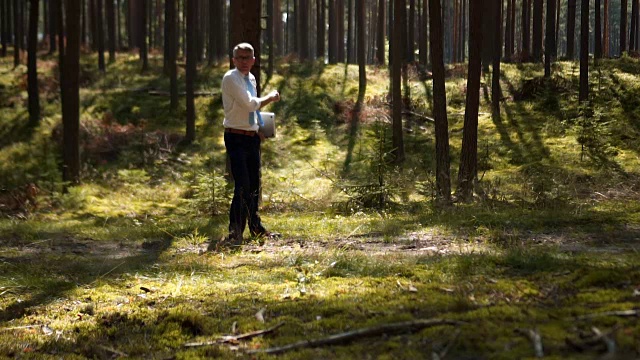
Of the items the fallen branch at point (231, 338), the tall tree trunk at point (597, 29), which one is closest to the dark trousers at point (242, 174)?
the fallen branch at point (231, 338)

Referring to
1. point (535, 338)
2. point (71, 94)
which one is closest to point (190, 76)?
point (71, 94)

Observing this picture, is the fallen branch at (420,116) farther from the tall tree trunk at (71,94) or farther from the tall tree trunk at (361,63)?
the tall tree trunk at (71,94)

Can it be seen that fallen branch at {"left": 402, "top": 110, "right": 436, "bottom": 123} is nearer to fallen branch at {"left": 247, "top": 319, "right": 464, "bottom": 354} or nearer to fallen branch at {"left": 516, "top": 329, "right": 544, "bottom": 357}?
fallen branch at {"left": 247, "top": 319, "right": 464, "bottom": 354}

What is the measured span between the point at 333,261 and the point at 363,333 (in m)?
2.40

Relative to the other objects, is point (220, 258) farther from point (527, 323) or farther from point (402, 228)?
point (527, 323)

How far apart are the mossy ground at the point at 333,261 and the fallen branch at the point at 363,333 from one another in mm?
53

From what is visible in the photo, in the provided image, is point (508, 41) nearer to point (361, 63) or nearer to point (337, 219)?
point (361, 63)

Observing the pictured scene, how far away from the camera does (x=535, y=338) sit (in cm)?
313

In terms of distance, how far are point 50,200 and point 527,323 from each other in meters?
13.5

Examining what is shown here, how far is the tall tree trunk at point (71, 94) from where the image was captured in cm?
1491

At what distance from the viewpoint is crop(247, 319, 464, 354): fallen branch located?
3609 millimetres

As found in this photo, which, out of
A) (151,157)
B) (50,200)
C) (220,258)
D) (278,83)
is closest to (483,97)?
(278,83)

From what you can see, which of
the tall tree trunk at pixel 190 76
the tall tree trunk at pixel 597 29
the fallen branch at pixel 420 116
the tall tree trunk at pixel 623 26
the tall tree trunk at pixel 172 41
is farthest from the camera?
the tall tree trunk at pixel 623 26

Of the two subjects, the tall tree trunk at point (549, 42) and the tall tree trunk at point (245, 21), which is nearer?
the tall tree trunk at point (245, 21)
